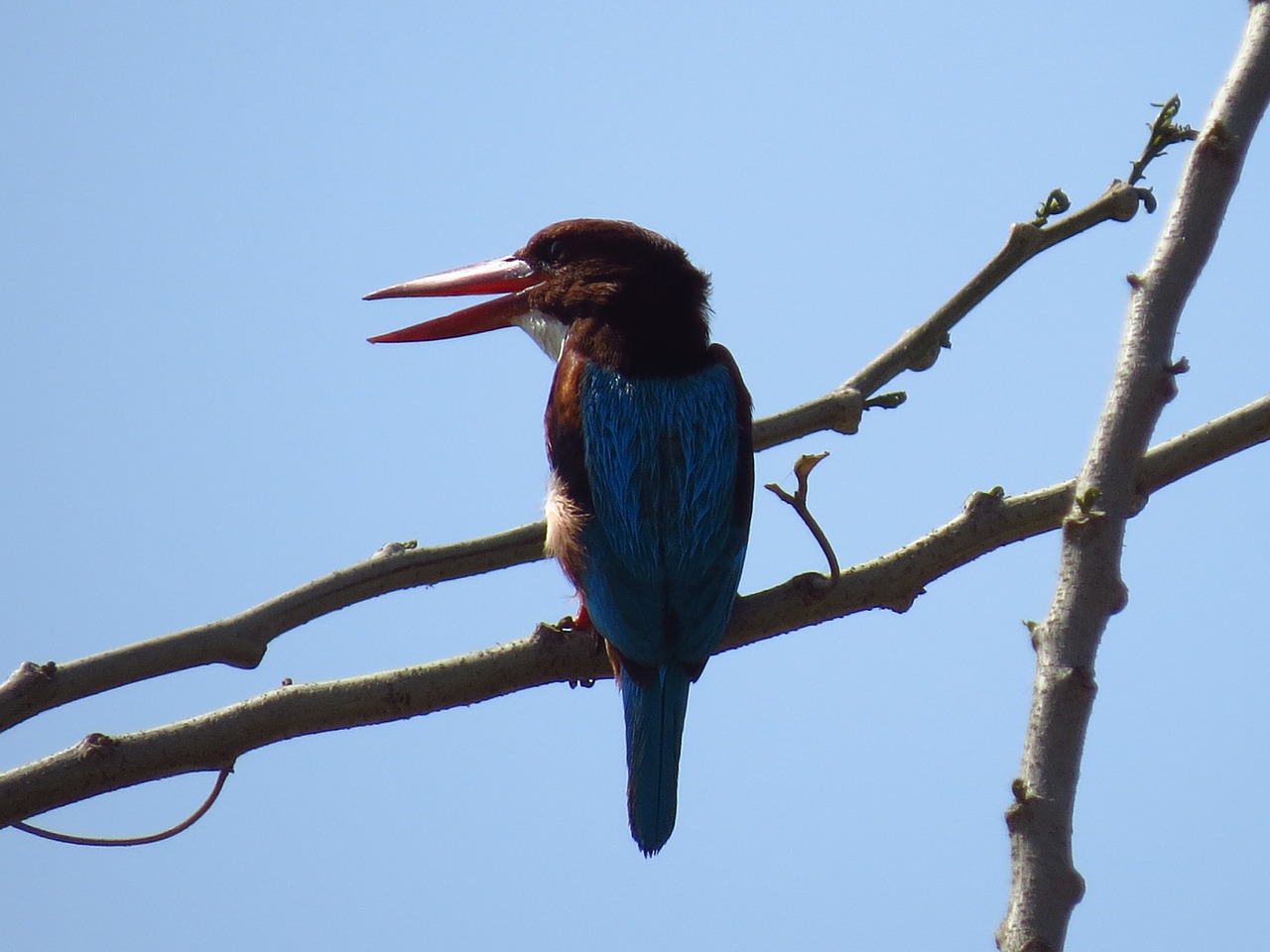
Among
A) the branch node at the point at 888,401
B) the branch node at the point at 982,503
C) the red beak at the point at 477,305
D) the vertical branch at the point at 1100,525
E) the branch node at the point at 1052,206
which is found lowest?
the vertical branch at the point at 1100,525

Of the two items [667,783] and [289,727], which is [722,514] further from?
[289,727]

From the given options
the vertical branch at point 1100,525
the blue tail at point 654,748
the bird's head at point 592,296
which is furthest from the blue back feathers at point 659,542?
the vertical branch at point 1100,525

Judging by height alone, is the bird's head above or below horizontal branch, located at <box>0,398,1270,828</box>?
above

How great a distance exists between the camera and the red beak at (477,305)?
5004 millimetres

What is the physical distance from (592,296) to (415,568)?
A: 136cm

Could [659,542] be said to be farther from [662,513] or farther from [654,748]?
[654,748]

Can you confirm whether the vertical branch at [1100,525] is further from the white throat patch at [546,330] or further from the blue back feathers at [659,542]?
the white throat patch at [546,330]

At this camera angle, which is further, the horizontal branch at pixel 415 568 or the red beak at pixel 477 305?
the red beak at pixel 477 305

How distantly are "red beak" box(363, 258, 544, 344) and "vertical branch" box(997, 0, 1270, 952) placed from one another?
282 cm

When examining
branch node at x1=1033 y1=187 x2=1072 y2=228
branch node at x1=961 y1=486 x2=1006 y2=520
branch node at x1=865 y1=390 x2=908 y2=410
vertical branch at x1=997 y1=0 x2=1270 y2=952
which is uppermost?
branch node at x1=1033 y1=187 x2=1072 y2=228

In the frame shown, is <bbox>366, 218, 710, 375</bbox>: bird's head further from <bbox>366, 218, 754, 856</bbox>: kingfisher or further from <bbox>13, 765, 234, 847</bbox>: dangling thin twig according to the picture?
<bbox>13, 765, 234, 847</bbox>: dangling thin twig

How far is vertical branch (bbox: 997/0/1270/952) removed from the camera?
6.01 feet

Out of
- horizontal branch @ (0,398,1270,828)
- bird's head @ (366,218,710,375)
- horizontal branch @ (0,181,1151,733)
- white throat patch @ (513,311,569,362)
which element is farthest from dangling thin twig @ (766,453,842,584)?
white throat patch @ (513,311,569,362)

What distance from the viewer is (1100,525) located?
2.08m
